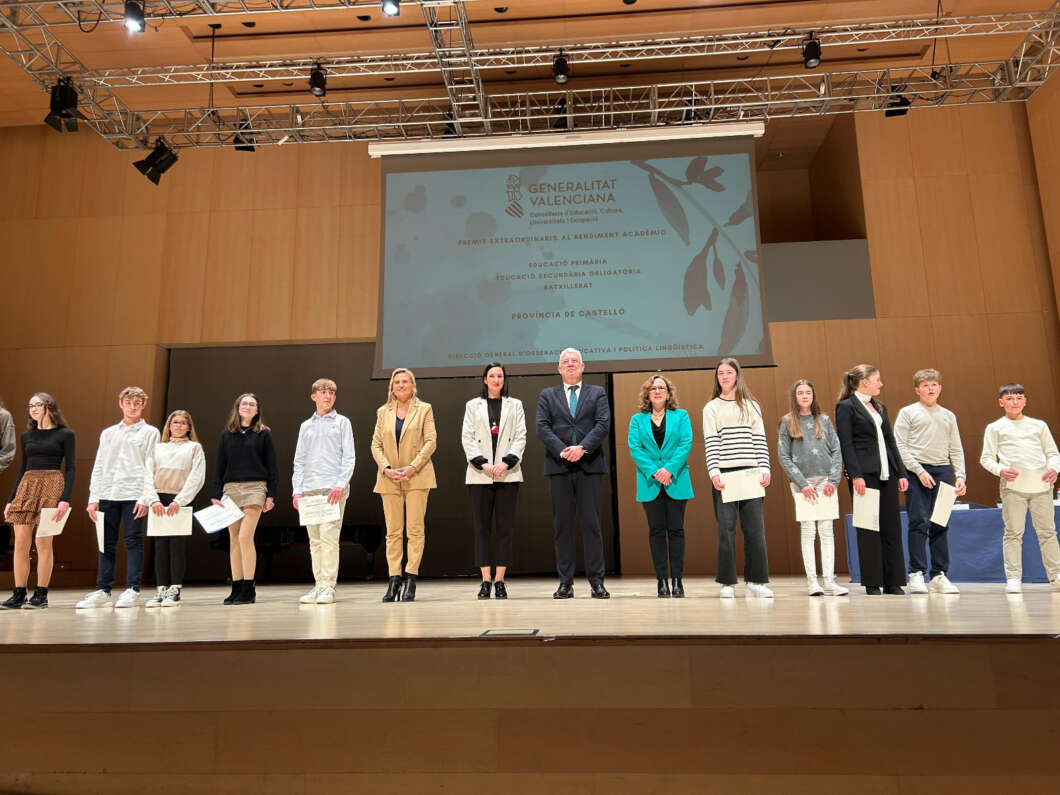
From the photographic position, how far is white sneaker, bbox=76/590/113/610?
4141 millimetres

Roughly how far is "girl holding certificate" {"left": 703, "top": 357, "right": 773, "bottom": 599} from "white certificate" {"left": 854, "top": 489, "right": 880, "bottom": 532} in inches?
19.3

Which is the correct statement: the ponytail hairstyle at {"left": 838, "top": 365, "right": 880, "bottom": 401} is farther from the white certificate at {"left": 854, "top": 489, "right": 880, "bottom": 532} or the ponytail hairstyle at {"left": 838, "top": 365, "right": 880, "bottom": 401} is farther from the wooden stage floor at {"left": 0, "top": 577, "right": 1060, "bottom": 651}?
the wooden stage floor at {"left": 0, "top": 577, "right": 1060, "bottom": 651}

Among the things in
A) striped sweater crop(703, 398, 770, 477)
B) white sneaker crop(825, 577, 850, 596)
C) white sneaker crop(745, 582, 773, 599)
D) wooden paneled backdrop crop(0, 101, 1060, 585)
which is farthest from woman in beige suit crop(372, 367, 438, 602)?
wooden paneled backdrop crop(0, 101, 1060, 585)

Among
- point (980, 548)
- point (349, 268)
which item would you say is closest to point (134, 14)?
point (349, 268)

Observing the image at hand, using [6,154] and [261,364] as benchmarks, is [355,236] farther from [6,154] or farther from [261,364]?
[6,154]

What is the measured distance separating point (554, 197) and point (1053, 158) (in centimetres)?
471

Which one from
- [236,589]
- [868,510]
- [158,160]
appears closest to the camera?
[868,510]

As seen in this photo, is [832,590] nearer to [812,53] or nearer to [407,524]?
[407,524]

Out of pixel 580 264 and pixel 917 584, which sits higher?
pixel 580 264

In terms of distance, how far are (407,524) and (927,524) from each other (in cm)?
307

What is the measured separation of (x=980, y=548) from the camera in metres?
5.46

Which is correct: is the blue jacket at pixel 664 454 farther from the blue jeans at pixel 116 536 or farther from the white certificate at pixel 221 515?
the blue jeans at pixel 116 536

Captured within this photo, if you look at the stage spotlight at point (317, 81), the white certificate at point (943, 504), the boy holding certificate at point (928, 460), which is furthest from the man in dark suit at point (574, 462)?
the stage spotlight at point (317, 81)

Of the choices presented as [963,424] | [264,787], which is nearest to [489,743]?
[264,787]
